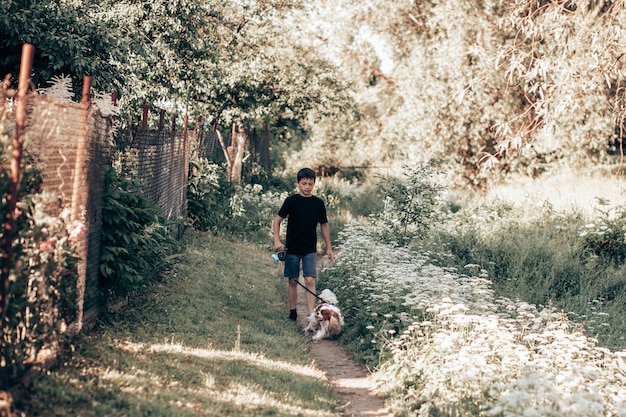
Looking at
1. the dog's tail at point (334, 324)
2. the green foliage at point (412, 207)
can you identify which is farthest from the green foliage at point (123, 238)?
the green foliage at point (412, 207)

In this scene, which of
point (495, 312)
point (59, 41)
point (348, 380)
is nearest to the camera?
point (348, 380)

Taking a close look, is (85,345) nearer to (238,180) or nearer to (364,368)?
(364,368)

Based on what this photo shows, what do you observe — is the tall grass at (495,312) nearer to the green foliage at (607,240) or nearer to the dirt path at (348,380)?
the green foliage at (607,240)

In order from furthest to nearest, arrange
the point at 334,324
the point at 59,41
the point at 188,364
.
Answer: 1. the point at 59,41
2. the point at 334,324
3. the point at 188,364

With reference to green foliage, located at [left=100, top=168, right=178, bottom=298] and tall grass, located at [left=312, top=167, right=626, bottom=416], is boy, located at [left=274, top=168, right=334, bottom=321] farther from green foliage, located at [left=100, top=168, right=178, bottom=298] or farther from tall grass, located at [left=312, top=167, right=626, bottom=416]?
green foliage, located at [left=100, top=168, right=178, bottom=298]

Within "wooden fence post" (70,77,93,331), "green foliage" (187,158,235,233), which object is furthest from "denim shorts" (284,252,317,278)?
"green foliage" (187,158,235,233)

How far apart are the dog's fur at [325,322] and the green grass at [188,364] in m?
0.21

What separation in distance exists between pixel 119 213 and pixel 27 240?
6.77 ft

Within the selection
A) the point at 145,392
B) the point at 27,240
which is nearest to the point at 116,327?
the point at 145,392

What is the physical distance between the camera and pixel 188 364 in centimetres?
586

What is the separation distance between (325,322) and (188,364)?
2.84 meters

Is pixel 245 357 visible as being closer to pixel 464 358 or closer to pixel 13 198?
pixel 464 358

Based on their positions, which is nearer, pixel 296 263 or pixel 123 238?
pixel 123 238

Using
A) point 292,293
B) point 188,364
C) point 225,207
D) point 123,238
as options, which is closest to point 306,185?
point 292,293
